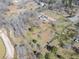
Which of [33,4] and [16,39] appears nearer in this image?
[16,39]

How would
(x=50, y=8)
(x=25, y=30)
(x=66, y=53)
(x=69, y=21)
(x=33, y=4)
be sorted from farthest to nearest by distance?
(x=33, y=4) → (x=50, y=8) → (x=69, y=21) → (x=25, y=30) → (x=66, y=53)

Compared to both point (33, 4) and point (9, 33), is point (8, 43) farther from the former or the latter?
point (33, 4)

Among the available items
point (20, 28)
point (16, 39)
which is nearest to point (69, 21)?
point (20, 28)

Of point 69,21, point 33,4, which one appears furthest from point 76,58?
point 33,4

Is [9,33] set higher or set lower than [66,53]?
higher

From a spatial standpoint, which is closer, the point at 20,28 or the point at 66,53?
the point at 66,53

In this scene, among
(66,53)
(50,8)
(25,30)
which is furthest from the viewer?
(50,8)

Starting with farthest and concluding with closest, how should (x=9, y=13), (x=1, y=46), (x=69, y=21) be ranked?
(x=9, y=13), (x=69, y=21), (x=1, y=46)

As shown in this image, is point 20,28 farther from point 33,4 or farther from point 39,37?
point 33,4

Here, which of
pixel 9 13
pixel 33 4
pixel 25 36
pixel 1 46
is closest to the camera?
pixel 1 46
